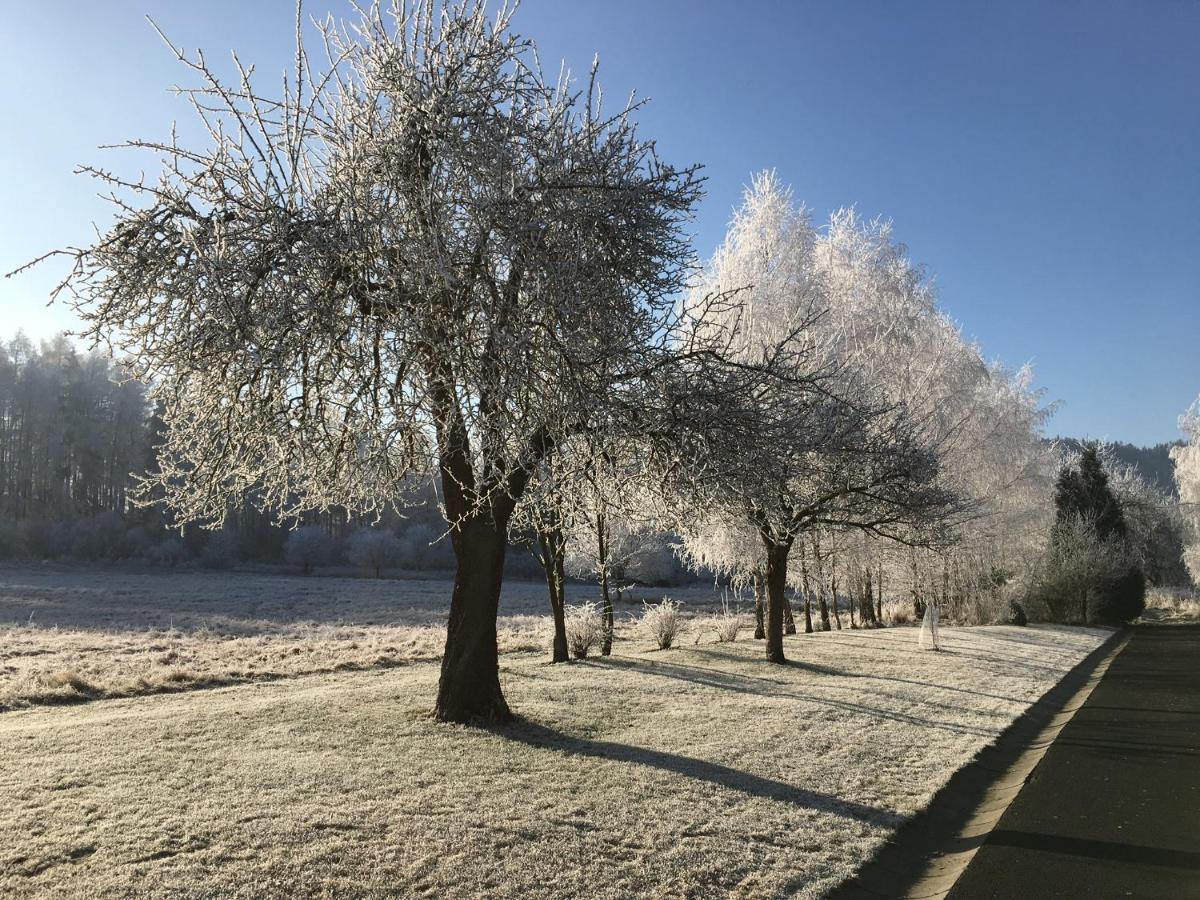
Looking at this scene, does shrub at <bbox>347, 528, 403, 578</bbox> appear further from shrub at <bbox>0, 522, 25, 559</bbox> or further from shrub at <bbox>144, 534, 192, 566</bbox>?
shrub at <bbox>0, 522, 25, 559</bbox>

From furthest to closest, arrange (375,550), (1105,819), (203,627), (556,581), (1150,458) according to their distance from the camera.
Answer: (1150,458), (375,550), (203,627), (556,581), (1105,819)

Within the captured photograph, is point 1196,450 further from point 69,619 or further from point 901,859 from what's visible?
point 69,619

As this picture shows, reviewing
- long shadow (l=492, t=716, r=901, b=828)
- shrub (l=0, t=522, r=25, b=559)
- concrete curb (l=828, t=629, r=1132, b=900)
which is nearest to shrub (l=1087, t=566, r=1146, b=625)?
concrete curb (l=828, t=629, r=1132, b=900)

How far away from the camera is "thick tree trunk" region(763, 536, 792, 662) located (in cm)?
1579

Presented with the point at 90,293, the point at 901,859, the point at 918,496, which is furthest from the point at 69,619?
the point at 901,859

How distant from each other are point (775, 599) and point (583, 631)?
4.39m

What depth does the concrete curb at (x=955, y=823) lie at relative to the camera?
17.4 ft

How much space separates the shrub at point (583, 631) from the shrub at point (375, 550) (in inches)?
1672

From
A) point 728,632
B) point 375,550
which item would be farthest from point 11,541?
point 728,632

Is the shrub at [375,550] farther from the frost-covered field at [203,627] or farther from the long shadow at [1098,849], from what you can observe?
the long shadow at [1098,849]

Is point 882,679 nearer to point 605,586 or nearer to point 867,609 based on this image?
point 605,586

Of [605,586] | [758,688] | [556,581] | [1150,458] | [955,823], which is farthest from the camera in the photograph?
[1150,458]

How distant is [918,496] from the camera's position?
1437cm

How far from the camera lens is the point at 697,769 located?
7.53 m
